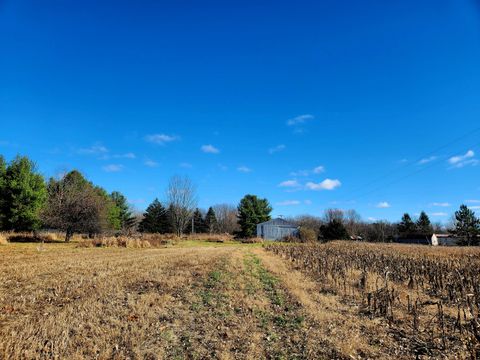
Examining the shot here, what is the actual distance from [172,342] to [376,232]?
81.5 metres

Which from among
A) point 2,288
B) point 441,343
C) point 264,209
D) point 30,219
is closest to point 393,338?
point 441,343

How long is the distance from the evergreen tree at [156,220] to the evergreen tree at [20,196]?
A: 3574 cm

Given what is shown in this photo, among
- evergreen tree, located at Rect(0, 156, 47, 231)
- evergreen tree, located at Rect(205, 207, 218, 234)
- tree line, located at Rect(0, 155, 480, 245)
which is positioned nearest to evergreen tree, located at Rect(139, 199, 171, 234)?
tree line, located at Rect(0, 155, 480, 245)

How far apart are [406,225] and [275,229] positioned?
3383cm

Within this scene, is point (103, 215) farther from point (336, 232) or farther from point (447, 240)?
point (447, 240)

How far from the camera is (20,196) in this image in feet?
119

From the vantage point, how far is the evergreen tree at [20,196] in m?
35.9

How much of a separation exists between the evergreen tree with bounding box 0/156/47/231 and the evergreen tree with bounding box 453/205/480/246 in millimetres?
68621

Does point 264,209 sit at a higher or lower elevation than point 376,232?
higher

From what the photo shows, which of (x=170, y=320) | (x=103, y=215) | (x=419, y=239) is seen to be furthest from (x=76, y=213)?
(x=419, y=239)

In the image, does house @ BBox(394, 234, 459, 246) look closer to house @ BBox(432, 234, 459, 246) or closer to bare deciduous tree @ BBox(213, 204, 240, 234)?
house @ BBox(432, 234, 459, 246)

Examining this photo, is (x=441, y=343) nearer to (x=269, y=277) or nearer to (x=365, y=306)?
(x=365, y=306)

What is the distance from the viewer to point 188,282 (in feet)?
34.9

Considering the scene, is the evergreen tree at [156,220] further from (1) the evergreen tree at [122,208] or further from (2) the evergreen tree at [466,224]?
(2) the evergreen tree at [466,224]
